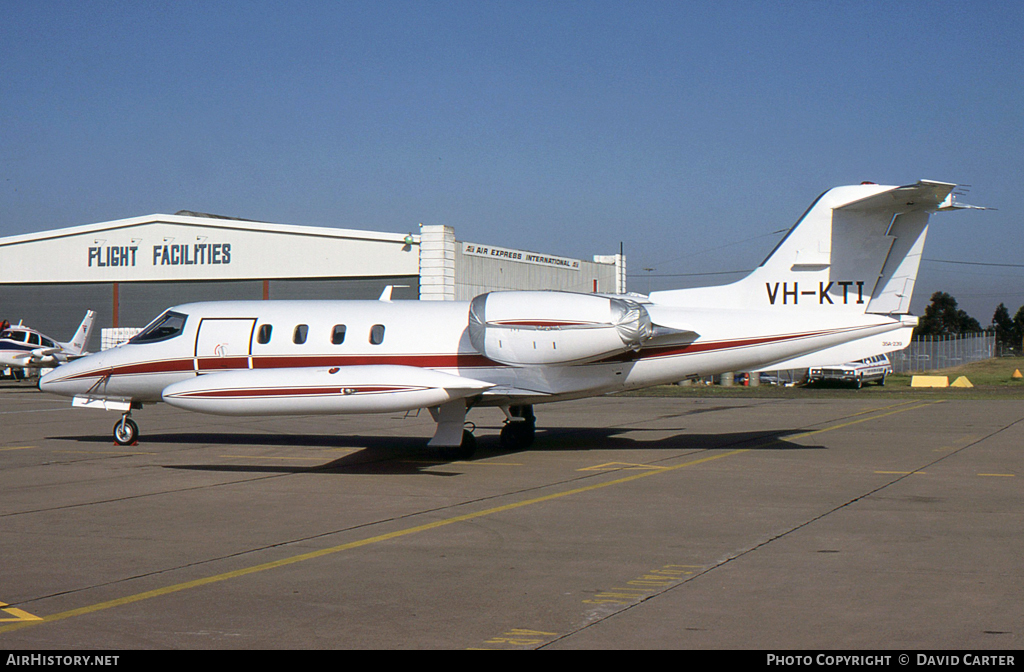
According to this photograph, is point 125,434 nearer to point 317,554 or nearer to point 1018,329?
point 317,554

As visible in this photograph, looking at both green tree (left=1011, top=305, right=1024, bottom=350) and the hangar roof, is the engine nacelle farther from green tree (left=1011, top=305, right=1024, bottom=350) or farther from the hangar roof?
green tree (left=1011, top=305, right=1024, bottom=350)

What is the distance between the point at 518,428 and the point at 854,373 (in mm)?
28342

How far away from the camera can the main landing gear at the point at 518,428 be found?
706 inches

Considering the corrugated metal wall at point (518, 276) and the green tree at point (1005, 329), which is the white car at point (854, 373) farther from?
the green tree at point (1005, 329)

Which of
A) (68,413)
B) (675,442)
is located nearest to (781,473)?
(675,442)

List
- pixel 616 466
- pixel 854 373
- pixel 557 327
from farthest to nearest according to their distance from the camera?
pixel 854 373, pixel 557 327, pixel 616 466

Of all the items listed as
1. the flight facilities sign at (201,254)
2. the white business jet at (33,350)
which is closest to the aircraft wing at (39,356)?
the white business jet at (33,350)

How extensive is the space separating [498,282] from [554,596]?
4022 cm

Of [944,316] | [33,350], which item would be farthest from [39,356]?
[944,316]

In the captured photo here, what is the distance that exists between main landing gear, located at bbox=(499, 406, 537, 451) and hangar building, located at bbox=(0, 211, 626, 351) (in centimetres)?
2352

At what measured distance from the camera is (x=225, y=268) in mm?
47062

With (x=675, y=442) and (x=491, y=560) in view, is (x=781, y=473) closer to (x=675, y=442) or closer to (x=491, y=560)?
(x=675, y=442)

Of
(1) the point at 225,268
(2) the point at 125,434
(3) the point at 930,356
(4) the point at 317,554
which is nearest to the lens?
(4) the point at 317,554
